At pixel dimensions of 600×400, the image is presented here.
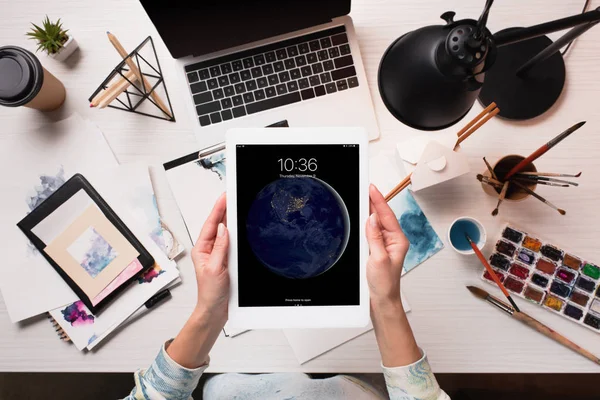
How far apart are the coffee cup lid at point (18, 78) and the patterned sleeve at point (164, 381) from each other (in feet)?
1.86

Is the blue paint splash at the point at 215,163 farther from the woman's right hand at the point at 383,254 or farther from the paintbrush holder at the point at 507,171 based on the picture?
the paintbrush holder at the point at 507,171

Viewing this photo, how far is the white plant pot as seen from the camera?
2.84 feet

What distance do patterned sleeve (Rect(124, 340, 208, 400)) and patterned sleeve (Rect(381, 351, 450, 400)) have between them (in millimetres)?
380

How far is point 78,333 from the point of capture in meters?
0.87

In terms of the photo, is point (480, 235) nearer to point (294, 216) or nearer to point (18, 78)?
point (294, 216)

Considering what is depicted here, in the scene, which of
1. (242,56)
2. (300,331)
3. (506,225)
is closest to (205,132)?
(242,56)

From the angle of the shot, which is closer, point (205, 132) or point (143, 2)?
point (143, 2)

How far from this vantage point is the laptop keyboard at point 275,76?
2.80 ft

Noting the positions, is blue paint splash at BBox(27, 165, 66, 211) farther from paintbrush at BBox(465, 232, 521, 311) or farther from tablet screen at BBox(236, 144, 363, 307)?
paintbrush at BBox(465, 232, 521, 311)

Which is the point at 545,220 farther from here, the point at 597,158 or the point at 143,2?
the point at 143,2

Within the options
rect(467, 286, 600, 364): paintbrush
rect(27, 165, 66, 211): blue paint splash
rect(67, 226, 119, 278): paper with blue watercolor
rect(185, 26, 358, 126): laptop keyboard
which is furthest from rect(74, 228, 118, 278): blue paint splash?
rect(467, 286, 600, 364): paintbrush

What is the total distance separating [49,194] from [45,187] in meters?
0.02

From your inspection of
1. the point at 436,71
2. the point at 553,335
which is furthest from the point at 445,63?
the point at 553,335

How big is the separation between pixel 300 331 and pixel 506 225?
1.64 feet
